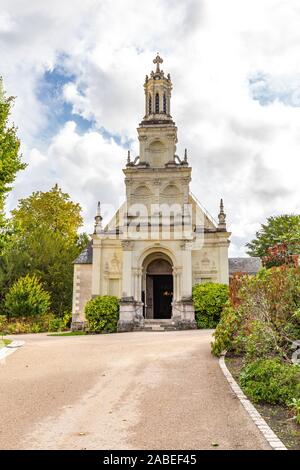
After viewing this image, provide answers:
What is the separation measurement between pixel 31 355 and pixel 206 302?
43.4 ft

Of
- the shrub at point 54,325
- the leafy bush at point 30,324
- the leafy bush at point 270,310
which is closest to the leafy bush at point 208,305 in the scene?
the shrub at point 54,325

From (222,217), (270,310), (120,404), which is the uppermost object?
(222,217)

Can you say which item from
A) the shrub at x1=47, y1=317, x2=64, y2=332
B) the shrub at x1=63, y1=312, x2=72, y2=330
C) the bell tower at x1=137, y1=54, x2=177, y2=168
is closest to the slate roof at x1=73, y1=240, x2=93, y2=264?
the shrub at x1=63, y1=312, x2=72, y2=330

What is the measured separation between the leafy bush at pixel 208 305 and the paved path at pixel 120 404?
36.6 ft

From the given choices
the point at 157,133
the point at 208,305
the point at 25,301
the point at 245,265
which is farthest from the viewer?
the point at 245,265

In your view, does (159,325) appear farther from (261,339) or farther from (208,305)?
(261,339)

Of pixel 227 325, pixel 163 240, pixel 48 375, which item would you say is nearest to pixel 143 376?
pixel 48 375

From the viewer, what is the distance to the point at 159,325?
80.8 feet

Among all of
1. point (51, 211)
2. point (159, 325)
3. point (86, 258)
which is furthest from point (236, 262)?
point (51, 211)

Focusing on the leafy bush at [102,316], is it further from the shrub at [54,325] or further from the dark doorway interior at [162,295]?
the dark doorway interior at [162,295]

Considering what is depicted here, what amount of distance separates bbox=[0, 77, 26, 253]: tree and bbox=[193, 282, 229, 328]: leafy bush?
13285mm

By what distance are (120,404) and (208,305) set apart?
1746cm

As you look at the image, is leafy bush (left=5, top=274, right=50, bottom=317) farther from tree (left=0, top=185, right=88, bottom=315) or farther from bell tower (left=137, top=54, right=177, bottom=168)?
bell tower (left=137, top=54, right=177, bottom=168)

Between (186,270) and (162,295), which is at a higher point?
(186,270)
